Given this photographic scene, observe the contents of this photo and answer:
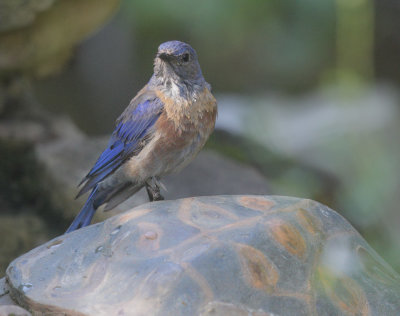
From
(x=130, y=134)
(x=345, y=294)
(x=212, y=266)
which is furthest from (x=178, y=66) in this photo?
(x=345, y=294)

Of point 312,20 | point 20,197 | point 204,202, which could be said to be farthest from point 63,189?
point 312,20

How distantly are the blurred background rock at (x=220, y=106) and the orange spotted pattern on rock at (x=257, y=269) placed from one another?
435 millimetres

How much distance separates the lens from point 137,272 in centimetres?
255

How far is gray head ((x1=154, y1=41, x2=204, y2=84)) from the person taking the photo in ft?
11.3

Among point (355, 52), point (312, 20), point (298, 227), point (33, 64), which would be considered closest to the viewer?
point (355, 52)

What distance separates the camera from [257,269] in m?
2.56

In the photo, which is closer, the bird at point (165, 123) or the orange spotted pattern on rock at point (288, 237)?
the orange spotted pattern on rock at point (288, 237)

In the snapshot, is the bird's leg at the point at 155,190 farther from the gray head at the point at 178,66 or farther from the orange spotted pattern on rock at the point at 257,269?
the orange spotted pattern on rock at the point at 257,269

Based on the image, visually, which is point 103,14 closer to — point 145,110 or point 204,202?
point 145,110

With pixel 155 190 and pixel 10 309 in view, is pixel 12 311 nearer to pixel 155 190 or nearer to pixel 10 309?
pixel 10 309

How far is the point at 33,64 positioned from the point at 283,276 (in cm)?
418

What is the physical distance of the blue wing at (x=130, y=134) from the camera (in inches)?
141

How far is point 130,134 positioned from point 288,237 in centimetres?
135

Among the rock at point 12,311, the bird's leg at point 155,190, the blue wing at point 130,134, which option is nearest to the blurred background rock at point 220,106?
the blue wing at point 130,134
